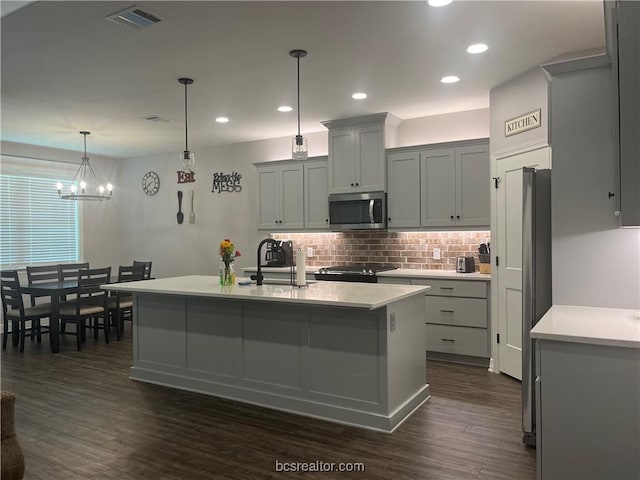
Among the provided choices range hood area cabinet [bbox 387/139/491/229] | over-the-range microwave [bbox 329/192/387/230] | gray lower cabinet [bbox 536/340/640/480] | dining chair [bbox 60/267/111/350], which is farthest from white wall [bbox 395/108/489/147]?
dining chair [bbox 60/267/111/350]

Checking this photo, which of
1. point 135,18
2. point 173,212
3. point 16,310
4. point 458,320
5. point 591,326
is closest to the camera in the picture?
point 591,326

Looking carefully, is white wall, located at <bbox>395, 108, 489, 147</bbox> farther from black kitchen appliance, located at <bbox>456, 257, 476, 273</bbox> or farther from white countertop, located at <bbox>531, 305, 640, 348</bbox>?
white countertop, located at <bbox>531, 305, 640, 348</bbox>

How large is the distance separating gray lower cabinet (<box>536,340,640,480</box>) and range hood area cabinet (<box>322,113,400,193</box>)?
12.1 ft

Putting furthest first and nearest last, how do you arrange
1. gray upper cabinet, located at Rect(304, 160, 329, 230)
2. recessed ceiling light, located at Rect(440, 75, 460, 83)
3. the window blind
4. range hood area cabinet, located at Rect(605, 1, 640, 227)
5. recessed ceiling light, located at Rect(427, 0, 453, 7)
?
the window blind → gray upper cabinet, located at Rect(304, 160, 329, 230) → recessed ceiling light, located at Rect(440, 75, 460, 83) → recessed ceiling light, located at Rect(427, 0, 453, 7) → range hood area cabinet, located at Rect(605, 1, 640, 227)

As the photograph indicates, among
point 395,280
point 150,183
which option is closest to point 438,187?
point 395,280

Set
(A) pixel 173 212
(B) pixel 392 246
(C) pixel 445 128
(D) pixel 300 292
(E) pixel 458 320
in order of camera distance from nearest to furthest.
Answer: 1. (D) pixel 300 292
2. (E) pixel 458 320
3. (C) pixel 445 128
4. (B) pixel 392 246
5. (A) pixel 173 212

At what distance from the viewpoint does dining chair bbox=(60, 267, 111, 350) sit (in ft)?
18.5

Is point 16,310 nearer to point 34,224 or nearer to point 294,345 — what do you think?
point 34,224

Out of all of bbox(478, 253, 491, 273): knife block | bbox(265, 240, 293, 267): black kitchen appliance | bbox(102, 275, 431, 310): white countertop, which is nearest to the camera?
bbox(102, 275, 431, 310): white countertop

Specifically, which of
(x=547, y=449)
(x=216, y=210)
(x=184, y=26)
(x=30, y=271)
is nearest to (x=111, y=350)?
(x=30, y=271)

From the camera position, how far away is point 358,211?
562cm

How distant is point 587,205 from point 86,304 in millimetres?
5545

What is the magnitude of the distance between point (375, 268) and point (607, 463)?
3.88 meters

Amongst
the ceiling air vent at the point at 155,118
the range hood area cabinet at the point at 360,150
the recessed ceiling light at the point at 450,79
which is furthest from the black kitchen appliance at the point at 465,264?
the ceiling air vent at the point at 155,118
